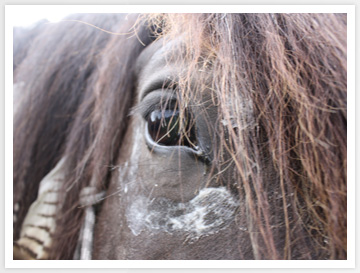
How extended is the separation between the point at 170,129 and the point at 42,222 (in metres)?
0.40

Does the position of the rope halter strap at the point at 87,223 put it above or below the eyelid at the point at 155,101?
below

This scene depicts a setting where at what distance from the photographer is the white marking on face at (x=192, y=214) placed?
489 mm

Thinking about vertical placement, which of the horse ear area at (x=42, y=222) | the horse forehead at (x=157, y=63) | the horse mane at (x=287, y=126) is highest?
the horse forehead at (x=157, y=63)

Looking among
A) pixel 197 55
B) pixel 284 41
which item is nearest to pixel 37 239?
pixel 197 55

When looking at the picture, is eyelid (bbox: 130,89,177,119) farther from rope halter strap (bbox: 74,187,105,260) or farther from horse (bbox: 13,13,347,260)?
rope halter strap (bbox: 74,187,105,260)

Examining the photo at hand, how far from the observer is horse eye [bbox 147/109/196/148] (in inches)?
20.5

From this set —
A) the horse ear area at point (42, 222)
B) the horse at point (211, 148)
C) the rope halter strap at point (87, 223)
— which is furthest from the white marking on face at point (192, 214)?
the horse ear area at point (42, 222)

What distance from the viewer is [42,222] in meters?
0.71

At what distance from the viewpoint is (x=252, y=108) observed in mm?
476

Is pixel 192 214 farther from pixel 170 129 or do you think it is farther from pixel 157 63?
pixel 157 63

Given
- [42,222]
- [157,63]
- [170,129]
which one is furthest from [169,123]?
[42,222]

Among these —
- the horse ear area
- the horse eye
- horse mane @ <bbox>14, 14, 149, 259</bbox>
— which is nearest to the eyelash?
the horse eye

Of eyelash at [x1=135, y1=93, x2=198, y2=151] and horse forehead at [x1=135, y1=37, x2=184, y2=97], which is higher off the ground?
horse forehead at [x1=135, y1=37, x2=184, y2=97]

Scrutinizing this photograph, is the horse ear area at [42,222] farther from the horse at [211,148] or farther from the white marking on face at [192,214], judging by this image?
the white marking on face at [192,214]
